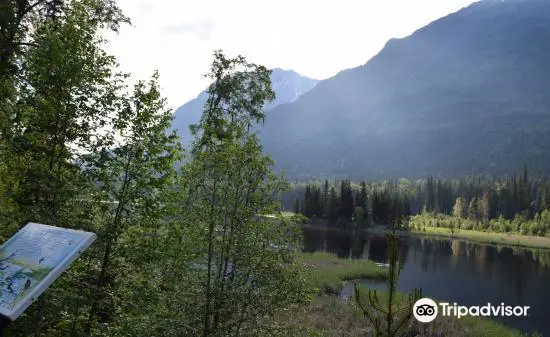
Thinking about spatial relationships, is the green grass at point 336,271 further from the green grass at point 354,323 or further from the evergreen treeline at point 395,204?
the evergreen treeline at point 395,204

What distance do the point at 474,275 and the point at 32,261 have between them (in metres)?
61.8

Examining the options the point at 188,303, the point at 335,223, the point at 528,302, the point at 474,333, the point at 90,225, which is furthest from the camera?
the point at 335,223

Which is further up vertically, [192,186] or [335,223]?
[192,186]

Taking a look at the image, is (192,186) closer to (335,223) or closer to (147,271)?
(147,271)

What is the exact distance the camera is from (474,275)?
59.2 metres

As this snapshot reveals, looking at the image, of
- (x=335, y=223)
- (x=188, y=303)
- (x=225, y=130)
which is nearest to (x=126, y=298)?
(x=188, y=303)

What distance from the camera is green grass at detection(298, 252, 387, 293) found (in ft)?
140

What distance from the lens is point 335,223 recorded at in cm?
13150

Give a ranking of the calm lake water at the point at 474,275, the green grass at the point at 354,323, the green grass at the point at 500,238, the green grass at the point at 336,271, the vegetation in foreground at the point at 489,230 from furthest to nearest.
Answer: the vegetation in foreground at the point at 489,230
the green grass at the point at 500,238
the calm lake water at the point at 474,275
the green grass at the point at 336,271
the green grass at the point at 354,323

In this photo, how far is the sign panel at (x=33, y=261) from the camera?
683 centimetres

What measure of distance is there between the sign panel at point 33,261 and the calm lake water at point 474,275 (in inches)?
959

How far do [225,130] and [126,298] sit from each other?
6430 millimetres

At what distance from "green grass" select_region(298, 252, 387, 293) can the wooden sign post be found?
34502mm

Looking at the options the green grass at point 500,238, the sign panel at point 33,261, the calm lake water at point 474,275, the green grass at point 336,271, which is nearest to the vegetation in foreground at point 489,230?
the green grass at point 500,238
